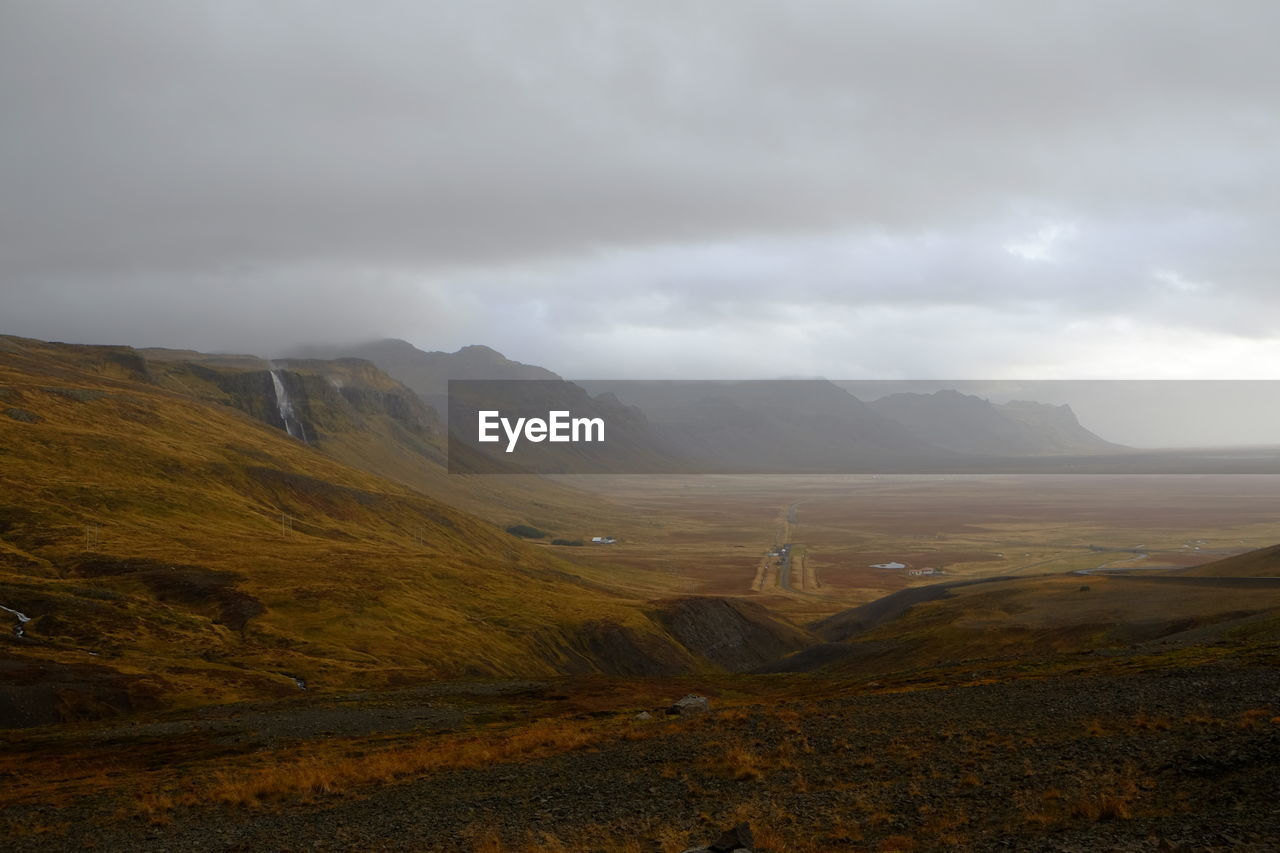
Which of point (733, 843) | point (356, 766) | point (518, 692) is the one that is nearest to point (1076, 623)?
point (518, 692)

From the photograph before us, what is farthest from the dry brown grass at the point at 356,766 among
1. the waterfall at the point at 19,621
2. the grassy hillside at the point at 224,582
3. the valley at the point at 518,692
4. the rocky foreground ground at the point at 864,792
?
the waterfall at the point at 19,621

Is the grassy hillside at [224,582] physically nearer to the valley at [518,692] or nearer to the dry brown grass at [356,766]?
the valley at [518,692]

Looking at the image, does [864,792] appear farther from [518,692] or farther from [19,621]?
[19,621]

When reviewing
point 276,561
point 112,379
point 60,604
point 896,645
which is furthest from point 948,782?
point 112,379

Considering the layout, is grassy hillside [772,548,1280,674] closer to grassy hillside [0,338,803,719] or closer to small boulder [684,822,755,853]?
grassy hillside [0,338,803,719]

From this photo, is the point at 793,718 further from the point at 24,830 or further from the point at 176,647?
the point at 176,647
